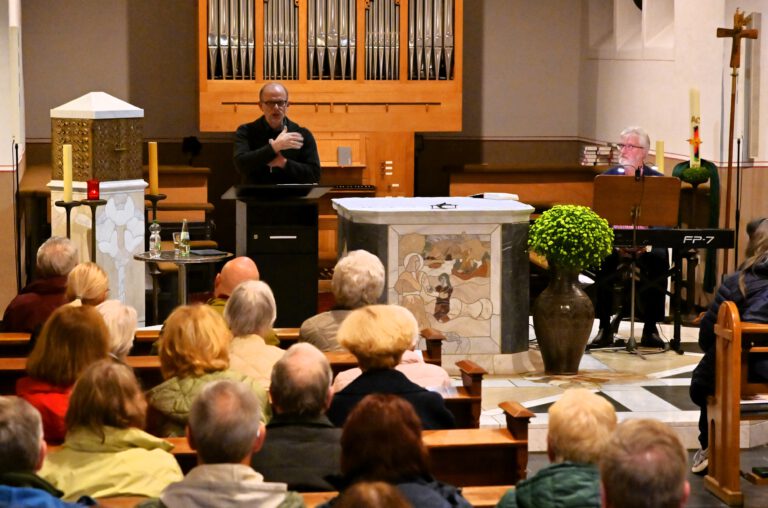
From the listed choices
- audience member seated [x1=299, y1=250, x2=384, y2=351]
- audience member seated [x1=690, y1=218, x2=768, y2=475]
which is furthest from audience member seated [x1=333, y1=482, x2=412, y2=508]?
audience member seated [x1=690, y1=218, x2=768, y2=475]

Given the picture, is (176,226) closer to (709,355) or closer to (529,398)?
(529,398)

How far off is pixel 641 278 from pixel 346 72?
455 centimetres

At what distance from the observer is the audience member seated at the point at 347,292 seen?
17.8 feet

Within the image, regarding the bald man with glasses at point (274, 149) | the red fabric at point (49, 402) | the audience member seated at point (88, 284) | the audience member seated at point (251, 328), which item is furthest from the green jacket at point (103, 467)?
the bald man with glasses at point (274, 149)

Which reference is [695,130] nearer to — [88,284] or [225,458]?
[88,284]

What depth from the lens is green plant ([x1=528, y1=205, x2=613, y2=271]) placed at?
713 cm

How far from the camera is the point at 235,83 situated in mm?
11867

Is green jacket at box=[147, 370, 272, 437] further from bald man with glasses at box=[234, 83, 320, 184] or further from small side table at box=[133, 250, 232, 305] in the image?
bald man with glasses at box=[234, 83, 320, 184]

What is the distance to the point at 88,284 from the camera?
5379 mm

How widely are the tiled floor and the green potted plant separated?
5.9 inches

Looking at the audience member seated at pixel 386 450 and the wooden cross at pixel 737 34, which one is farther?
the wooden cross at pixel 737 34

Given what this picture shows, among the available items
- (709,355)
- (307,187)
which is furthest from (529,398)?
(307,187)

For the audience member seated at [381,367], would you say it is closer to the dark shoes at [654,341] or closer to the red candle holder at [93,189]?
the red candle holder at [93,189]

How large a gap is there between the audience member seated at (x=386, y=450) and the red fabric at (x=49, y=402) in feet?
3.84
